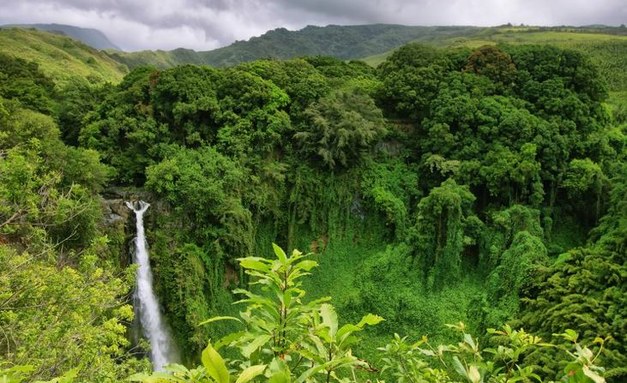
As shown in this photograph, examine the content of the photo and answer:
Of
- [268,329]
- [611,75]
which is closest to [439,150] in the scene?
[268,329]

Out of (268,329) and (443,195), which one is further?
(443,195)

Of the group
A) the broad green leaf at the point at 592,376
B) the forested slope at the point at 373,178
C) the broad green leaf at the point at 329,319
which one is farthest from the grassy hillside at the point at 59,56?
the broad green leaf at the point at 592,376

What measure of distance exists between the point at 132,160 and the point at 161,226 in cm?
260

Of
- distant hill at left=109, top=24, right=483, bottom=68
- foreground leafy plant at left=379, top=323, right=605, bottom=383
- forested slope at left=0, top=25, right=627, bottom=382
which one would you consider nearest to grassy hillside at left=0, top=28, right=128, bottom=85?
forested slope at left=0, top=25, right=627, bottom=382

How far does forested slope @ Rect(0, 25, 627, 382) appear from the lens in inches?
497

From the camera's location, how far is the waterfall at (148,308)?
12555mm

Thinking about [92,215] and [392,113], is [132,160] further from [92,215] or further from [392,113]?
[392,113]

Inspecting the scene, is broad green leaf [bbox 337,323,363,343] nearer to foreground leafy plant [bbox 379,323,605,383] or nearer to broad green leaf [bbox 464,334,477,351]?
foreground leafy plant [bbox 379,323,605,383]

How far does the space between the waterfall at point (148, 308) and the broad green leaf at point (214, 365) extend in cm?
1225

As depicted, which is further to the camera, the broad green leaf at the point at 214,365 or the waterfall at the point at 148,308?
the waterfall at the point at 148,308

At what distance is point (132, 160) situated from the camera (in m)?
14.3

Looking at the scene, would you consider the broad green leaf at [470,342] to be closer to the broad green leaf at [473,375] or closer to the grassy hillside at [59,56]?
the broad green leaf at [473,375]

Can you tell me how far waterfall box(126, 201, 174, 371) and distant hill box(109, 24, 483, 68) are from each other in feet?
200

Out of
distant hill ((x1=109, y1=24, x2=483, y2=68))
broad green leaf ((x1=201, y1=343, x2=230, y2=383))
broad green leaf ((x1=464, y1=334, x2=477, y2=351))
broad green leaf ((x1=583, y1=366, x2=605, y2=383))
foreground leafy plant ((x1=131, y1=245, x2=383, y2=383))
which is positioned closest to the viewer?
broad green leaf ((x1=201, y1=343, x2=230, y2=383))
